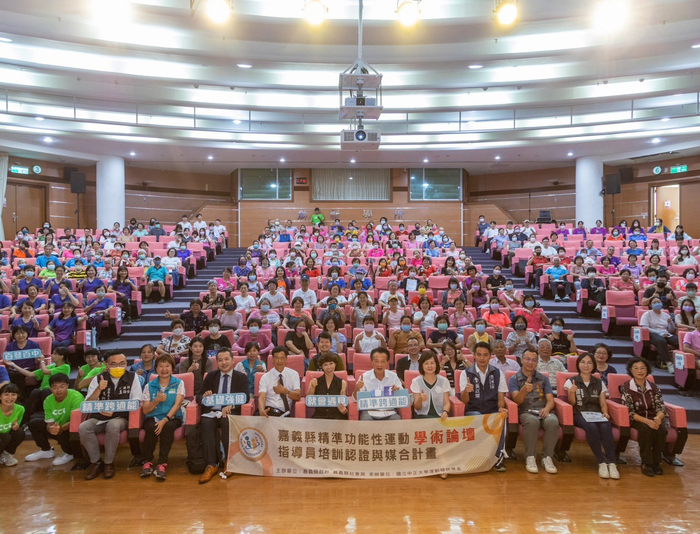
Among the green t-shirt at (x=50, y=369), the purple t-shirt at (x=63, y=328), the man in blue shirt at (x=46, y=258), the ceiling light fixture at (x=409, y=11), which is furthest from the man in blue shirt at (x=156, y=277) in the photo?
the ceiling light fixture at (x=409, y=11)

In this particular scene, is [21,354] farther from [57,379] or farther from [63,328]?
[57,379]

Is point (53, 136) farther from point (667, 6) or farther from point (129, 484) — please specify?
point (667, 6)

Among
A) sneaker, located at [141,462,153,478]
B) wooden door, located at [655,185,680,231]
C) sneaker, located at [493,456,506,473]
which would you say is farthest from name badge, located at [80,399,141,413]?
wooden door, located at [655,185,680,231]

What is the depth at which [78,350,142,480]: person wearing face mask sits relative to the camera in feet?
13.5

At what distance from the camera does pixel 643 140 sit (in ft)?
42.2

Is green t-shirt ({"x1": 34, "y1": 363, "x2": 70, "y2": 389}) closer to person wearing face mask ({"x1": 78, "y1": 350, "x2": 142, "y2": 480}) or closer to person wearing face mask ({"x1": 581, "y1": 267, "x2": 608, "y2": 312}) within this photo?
person wearing face mask ({"x1": 78, "y1": 350, "x2": 142, "y2": 480})

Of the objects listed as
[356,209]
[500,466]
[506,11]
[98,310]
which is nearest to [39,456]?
[98,310]

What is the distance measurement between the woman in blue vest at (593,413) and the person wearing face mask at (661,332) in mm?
2377

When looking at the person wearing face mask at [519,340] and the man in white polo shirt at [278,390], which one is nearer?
the man in white polo shirt at [278,390]

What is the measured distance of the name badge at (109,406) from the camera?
13.6 ft

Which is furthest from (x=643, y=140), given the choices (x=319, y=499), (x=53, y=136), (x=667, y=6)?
Answer: (x=53, y=136)

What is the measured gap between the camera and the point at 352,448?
404 centimetres

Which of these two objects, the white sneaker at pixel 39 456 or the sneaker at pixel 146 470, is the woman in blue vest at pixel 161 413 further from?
the white sneaker at pixel 39 456

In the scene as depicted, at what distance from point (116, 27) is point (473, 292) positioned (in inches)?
257
